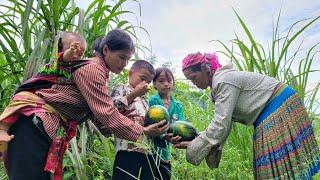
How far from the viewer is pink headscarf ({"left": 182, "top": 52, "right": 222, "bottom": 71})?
2.83m

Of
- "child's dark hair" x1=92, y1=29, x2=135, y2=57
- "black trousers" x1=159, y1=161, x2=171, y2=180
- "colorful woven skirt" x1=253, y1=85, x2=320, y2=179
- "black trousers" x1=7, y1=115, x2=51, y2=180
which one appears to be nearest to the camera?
"black trousers" x1=7, y1=115, x2=51, y2=180

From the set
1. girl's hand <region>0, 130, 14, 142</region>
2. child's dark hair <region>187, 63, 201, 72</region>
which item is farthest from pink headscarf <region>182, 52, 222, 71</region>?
girl's hand <region>0, 130, 14, 142</region>

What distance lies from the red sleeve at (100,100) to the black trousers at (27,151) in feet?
0.94

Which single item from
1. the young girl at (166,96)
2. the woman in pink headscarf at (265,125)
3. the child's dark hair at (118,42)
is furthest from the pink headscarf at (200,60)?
the young girl at (166,96)

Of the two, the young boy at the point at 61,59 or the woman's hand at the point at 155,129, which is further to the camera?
the woman's hand at the point at 155,129

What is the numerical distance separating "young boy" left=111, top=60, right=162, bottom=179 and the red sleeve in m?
0.30

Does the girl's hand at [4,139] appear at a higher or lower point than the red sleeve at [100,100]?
lower

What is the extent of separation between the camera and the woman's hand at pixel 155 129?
2568 mm

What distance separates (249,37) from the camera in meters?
3.29

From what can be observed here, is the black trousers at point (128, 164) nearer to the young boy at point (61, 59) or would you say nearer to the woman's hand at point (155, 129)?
the woman's hand at point (155, 129)

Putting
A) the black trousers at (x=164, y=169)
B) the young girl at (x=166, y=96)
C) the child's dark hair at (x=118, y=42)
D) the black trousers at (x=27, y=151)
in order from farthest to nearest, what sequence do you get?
the young girl at (x=166, y=96)
the black trousers at (x=164, y=169)
the child's dark hair at (x=118, y=42)
the black trousers at (x=27, y=151)

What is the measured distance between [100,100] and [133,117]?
2.10ft

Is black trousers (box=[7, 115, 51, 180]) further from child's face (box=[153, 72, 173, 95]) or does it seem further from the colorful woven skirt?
child's face (box=[153, 72, 173, 95])

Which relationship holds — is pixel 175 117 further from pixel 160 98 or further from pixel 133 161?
pixel 133 161
